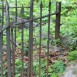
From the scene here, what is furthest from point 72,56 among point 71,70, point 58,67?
point 71,70

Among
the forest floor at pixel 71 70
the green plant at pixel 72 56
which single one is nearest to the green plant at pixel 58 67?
the forest floor at pixel 71 70

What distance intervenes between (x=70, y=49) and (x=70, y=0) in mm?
1815

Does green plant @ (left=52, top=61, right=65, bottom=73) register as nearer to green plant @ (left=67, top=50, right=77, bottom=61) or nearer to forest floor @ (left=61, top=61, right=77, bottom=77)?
forest floor @ (left=61, top=61, right=77, bottom=77)

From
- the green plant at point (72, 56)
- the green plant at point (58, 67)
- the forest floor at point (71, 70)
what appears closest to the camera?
the forest floor at point (71, 70)

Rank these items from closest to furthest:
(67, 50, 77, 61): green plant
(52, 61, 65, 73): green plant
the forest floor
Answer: the forest floor → (52, 61, 65, 73): green plant → (67, 50, 77, 61): green plant

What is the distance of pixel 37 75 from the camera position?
4.25 meters

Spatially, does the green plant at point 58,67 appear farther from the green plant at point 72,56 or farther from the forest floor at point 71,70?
the green plant at point 72,56

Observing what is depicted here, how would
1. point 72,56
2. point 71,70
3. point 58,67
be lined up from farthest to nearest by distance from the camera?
point 72,56, point 58,67, point 71,70

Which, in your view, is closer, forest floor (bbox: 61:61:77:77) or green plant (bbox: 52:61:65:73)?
forest floor (bbox: 61:61:77:77)

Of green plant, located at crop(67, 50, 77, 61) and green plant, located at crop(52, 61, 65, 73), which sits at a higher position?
green plant, located at crop(67, 50, 77, 61)

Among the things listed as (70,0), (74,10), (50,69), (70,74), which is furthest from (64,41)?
(74,10)

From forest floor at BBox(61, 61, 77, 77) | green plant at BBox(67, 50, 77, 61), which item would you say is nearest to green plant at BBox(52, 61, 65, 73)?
forest floor at BBox(61, 61, 77, 77)

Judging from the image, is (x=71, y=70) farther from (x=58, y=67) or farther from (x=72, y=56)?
(x=72, y=56)

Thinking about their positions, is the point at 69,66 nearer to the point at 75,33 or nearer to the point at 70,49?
the point at 70,49
